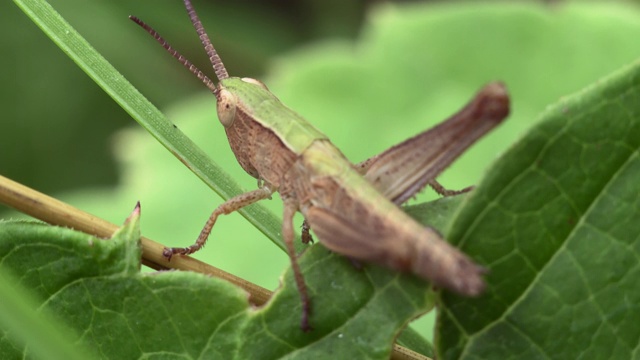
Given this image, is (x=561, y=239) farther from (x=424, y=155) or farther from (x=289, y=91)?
(x=289, y=91)

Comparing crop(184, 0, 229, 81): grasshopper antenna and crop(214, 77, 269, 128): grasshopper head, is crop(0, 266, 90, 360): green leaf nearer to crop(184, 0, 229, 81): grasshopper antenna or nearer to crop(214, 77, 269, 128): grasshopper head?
crop(214, 77, 269, 128): grasshopper head

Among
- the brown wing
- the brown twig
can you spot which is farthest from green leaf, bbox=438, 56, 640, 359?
the brown wing

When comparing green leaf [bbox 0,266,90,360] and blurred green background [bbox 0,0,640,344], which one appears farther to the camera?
blurred green background [bbox 0,0,640,344]

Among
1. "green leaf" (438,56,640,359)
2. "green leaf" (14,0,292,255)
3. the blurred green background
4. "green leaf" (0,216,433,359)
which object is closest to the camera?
"green leaf" (438,56,640,359)

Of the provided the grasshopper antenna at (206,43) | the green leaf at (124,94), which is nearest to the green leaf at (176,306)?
the green leaf at (124,94)

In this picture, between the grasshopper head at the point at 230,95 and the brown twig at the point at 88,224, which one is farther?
the grasshopper head at the point at 230,95

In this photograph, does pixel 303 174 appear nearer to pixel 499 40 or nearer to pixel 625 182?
pixel 625 182

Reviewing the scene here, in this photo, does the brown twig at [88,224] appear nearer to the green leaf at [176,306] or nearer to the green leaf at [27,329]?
the green leaf at [176,306]
